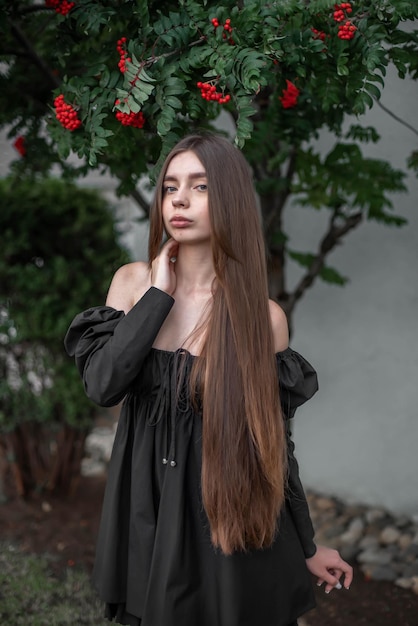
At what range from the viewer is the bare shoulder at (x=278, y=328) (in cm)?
206

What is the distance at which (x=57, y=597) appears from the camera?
3.37 m

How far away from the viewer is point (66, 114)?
2.28m

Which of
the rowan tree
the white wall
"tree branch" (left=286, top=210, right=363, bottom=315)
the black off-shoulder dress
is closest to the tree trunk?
the white wall

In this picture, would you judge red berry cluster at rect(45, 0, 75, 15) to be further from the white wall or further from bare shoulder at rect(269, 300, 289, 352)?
the white wall

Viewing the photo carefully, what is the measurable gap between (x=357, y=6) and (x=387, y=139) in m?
2.01

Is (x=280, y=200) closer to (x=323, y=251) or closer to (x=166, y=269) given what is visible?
(x=323, y=251)

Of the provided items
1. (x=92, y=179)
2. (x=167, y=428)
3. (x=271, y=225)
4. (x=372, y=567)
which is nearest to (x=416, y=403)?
(x=372, y=567)

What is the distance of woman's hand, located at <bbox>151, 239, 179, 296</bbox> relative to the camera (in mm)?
1933

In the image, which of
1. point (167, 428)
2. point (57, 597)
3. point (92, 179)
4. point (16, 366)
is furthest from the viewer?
point (92, 179)

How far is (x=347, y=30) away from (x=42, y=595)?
2.80 meters

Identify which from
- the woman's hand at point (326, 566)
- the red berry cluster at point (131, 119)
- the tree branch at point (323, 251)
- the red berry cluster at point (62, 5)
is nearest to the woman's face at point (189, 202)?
the red berry cluster at point (131, 119)

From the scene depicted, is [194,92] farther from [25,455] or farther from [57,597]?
[25,455]

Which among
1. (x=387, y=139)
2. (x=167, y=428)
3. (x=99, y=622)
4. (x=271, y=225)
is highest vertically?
(x=387, y=139)

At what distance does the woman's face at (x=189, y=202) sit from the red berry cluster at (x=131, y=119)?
0.31 m
